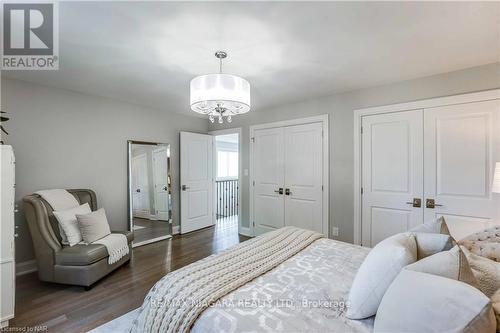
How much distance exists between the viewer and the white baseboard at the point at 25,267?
2.85 m

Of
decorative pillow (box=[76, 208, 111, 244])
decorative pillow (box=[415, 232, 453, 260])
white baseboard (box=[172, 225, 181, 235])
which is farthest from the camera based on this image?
white baseboard (box=[172, 225, 181, 235])

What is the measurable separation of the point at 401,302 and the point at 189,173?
4213 mm

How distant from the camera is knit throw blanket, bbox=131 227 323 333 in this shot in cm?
121

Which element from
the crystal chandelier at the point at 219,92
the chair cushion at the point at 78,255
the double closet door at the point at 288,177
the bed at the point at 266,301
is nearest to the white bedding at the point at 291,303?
the bed at the point at 266,301

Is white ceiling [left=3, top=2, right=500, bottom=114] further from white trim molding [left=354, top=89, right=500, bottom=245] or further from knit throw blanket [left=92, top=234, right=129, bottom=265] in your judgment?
knit throw blanket [left=92, top=234, right=129, bottom=265]

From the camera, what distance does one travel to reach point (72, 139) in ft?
11.0

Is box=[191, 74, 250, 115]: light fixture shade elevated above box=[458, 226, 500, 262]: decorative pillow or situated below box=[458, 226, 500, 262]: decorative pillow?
above

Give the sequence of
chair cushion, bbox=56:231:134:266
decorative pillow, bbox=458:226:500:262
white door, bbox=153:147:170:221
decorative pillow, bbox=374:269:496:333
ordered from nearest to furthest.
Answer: decorative pillow, bbox=374:269:496:333
decorative pillow, bbox=458:226:500:262
chair cushion, bbox=56:231:134:266
white door, bbox=153:147:170:221

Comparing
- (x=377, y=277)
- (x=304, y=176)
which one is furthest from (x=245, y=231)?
(x=377, y=277)

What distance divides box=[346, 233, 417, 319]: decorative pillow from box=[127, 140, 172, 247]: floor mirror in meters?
3.67

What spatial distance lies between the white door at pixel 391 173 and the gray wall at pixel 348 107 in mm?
198

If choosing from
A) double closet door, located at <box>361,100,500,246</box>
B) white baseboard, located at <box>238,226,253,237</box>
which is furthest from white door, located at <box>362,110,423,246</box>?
white baseboard, located at <box>238,226,253,237</box>

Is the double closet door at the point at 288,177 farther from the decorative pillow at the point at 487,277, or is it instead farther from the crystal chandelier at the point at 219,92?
the decorative pillow at the point at 487,277

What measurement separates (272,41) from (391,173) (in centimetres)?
226
